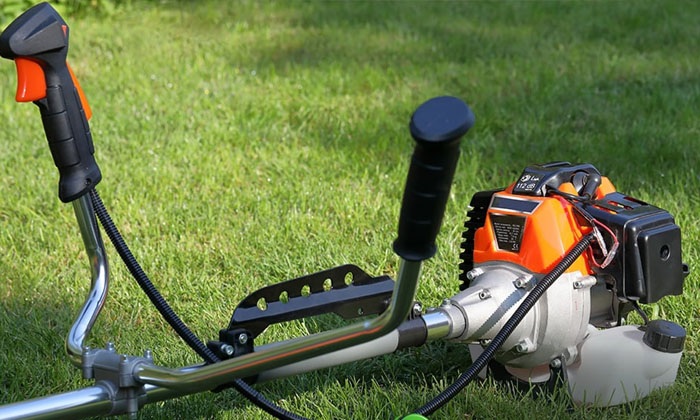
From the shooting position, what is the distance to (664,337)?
179 centimetres

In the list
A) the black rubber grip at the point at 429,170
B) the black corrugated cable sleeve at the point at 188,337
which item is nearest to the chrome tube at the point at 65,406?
the black corrugated cable sleeve at the point at 188,337

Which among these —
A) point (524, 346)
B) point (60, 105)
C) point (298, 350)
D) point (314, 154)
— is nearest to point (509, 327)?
point (524, 346)

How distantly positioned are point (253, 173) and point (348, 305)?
1.66m

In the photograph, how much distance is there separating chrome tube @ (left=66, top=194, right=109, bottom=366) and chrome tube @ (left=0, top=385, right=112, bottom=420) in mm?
146

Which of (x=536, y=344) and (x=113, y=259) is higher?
(x=536, y=344)

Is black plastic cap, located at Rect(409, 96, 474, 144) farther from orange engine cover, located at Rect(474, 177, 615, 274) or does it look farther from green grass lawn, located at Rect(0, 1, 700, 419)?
green grass lawn, located at Rect(0, 1, 700, 419)

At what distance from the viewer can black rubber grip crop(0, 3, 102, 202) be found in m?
1.52

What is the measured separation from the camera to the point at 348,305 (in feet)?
5.68

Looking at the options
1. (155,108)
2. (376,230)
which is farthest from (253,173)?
(155,108)

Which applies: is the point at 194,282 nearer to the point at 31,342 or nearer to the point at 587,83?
the point at 31,342

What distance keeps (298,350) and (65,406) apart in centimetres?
44

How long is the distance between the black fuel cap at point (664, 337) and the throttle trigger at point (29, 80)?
1349 millimetres

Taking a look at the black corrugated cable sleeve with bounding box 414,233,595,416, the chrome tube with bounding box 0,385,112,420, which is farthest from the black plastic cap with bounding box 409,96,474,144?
the chrome tube with bounding box 0,385,112,420

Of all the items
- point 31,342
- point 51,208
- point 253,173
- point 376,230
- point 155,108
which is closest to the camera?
point 31,342
